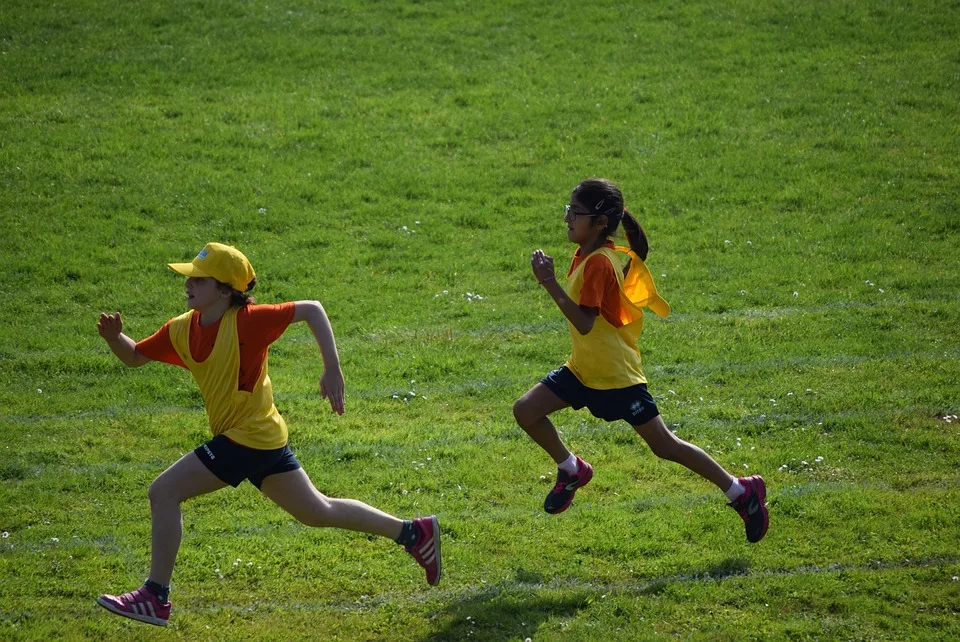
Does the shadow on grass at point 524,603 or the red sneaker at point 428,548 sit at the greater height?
the red sneaker at point 428,548

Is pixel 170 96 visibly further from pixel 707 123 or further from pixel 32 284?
pixel 707 123

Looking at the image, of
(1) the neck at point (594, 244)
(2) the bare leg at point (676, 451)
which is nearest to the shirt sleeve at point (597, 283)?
(1) the neck at point (594, 244)

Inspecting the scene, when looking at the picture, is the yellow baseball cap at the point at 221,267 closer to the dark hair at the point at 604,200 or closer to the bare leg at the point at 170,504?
the bare leg at the point at 170,504

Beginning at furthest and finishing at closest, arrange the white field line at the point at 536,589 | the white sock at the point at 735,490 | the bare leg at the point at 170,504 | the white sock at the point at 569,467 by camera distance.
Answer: the white sock at the point at 569,467 < the white sock at the point at 735,490 < the white field line at the point at 536,589 < the bare leg at the point at 170,504

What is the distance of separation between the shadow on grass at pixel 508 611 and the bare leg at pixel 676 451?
2.92 feet

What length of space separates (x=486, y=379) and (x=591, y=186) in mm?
3226

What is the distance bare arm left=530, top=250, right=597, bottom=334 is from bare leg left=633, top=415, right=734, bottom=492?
26.7 inches

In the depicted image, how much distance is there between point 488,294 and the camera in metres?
10.5

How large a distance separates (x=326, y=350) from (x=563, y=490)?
2.00 metres

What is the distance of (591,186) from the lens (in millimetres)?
5895

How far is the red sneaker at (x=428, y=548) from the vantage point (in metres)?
5.70

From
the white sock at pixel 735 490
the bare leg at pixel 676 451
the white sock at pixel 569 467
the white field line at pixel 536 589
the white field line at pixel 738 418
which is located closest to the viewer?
the white field line at pixel 536 589

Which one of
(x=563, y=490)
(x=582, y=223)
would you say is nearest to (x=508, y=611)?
(x=563, y=490)

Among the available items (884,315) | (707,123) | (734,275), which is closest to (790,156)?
(707,123)
